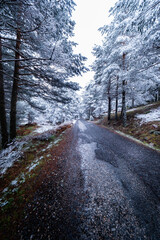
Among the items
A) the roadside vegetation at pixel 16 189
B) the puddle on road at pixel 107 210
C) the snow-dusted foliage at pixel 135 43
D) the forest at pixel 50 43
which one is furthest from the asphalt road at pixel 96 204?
the snow-dusted foliage at pixel 135 43

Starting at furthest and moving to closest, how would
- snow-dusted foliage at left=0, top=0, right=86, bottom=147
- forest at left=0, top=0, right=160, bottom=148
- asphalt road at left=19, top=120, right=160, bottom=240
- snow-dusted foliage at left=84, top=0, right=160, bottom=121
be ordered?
Answer: snow-dusted foliage at left=84, top=0, right=160, bottom=121 < forest at left=0, top=0, right=160, bottom=148 < snow-dusted foliage at left=0, top=0, right=86, bottom=147 < asphalt road at left=19, top=120, right=160, bottom=240

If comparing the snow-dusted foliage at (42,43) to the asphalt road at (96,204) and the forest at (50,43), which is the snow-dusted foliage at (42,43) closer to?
the forest at (50,43)

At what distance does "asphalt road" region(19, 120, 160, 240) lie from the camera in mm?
1368

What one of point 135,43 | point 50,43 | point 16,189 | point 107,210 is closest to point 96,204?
point 107,210

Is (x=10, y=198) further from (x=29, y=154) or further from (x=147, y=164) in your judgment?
(x=147, y=164)

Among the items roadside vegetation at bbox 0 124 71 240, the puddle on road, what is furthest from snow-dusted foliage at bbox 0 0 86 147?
the puddle on road

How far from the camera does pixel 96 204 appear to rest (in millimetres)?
1812

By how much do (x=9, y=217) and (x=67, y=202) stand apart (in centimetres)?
106

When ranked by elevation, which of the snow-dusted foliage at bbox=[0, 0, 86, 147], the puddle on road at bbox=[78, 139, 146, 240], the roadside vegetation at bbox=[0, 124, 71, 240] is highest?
the snow-dusted foliage at bbox=[0, 0, 86, 147]

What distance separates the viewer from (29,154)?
157 inches

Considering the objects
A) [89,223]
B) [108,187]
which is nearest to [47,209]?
[89,223]

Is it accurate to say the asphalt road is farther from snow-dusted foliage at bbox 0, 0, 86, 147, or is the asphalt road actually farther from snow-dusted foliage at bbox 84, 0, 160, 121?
snow-dusted foliage at bbox 84, 0, 160, 121

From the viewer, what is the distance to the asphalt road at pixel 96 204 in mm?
1368

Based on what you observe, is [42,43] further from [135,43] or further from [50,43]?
[135,43]
